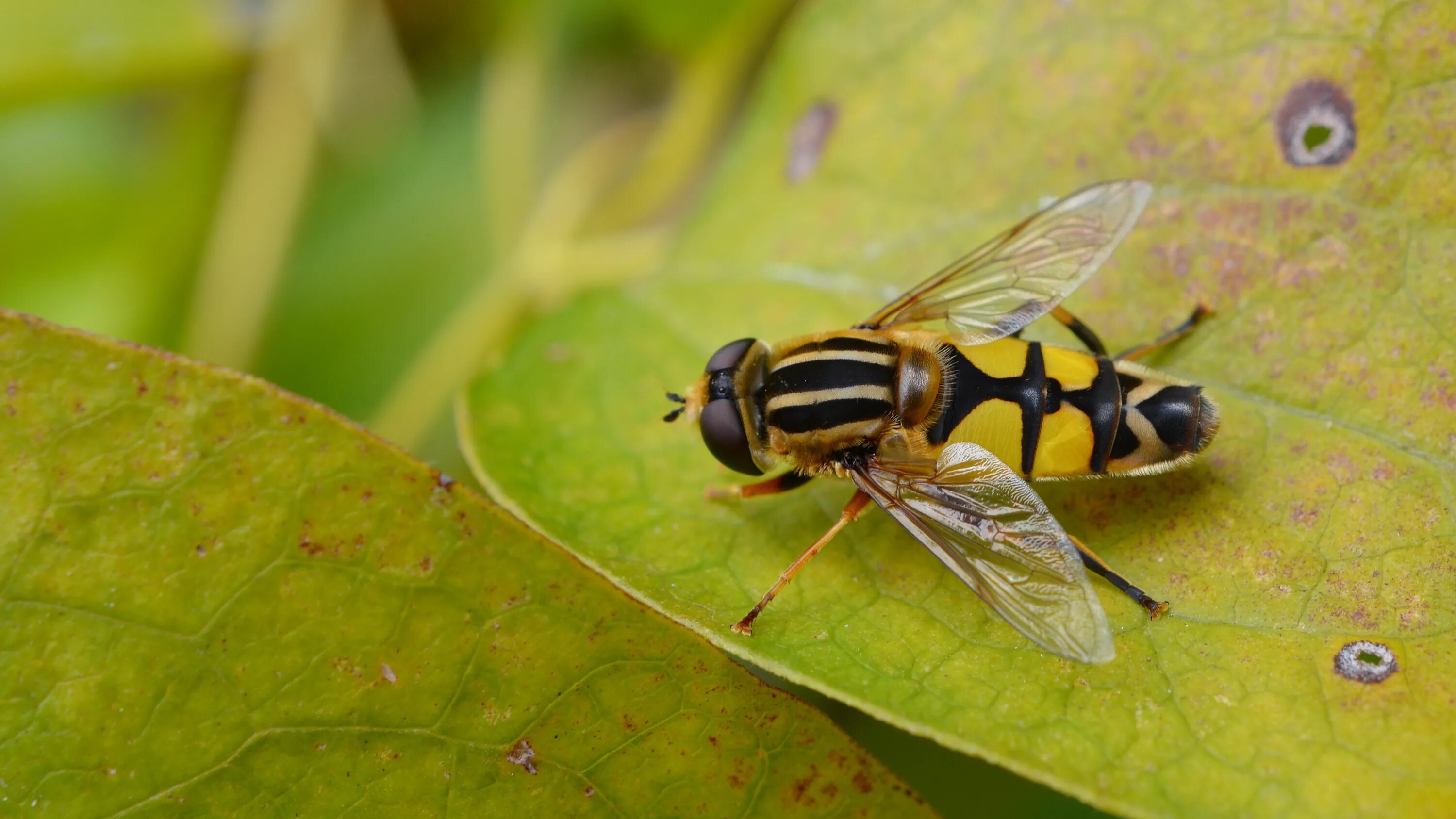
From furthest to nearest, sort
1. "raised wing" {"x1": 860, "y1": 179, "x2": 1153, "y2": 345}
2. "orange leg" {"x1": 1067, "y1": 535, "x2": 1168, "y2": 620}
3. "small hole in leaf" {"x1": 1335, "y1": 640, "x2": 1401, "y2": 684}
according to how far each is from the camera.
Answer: "raised wing" {"x1": 860, "y1": 179, "x2": 1153, "y2": 345} < "orange leg" {"x1": 1067, "y1": 535, "x2": 1168, "y2": 620} < "small hole in leaf" {"x1": 1335, "y1": 640, "x2": 1401, "y2": 684}

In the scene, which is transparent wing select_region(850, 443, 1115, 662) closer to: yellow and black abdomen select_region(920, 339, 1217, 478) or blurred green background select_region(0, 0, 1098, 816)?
yellow and black abdomen select_region(920, 339, 1217, 478)

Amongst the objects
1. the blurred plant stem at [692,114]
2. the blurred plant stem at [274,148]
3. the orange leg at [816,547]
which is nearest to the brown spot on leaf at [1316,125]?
the orange leg at [816,547]

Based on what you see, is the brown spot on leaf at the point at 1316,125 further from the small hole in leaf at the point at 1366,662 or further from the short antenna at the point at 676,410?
the short antenna at the point at 676,410

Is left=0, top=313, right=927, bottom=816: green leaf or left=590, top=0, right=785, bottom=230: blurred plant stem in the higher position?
left=590, top=0, right=785, bottom=230: blurred plant stem

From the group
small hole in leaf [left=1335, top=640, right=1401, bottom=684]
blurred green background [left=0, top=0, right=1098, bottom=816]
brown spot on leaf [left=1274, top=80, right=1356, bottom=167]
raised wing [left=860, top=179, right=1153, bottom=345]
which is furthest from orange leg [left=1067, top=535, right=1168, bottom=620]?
blurred green background [left=0, top=0, right=1098, bottom=816]

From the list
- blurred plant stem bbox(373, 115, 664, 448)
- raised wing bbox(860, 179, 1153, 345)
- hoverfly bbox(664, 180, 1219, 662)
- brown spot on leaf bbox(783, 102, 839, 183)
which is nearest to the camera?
hoverfly bbox(664, 180, 1219, 662)

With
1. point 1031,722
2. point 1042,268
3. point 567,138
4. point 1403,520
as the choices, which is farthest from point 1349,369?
point 567,138
